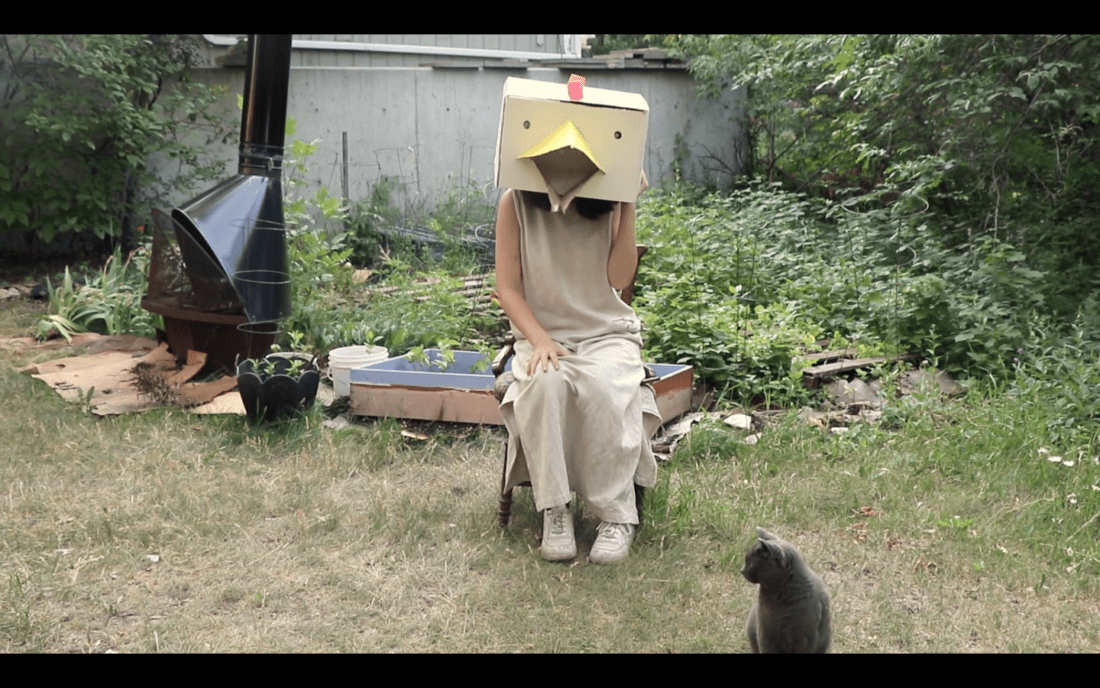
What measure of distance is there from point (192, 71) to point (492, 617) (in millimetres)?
7291

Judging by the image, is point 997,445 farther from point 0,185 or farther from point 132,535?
point 0,185

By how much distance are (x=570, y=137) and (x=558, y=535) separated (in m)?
1.40

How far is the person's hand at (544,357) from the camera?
3.23m

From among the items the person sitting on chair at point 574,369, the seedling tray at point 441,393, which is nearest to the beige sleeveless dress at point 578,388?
the person sitting on chair at point 574,369

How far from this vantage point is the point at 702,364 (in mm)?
5008

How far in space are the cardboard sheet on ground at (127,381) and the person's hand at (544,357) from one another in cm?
218

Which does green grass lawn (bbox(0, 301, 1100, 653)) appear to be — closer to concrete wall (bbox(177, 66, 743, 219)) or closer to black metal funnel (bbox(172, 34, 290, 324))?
black metal funnel (bbox(172, 34, 290, 324))

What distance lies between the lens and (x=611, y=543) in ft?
10.7

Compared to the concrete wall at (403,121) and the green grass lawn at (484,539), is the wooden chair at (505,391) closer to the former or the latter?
the green grass lawn at (484,539)

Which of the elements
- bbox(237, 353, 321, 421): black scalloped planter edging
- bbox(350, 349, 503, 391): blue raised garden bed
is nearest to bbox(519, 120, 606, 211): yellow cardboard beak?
bbox(350, 349, 503, 391): blue raised garden bed

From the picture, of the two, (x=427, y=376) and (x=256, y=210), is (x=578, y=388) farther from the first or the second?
(x=256, y=210)

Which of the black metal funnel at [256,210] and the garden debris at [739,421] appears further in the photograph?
the black metal funnel at [256,210]

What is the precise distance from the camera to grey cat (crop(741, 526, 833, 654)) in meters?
2.12
